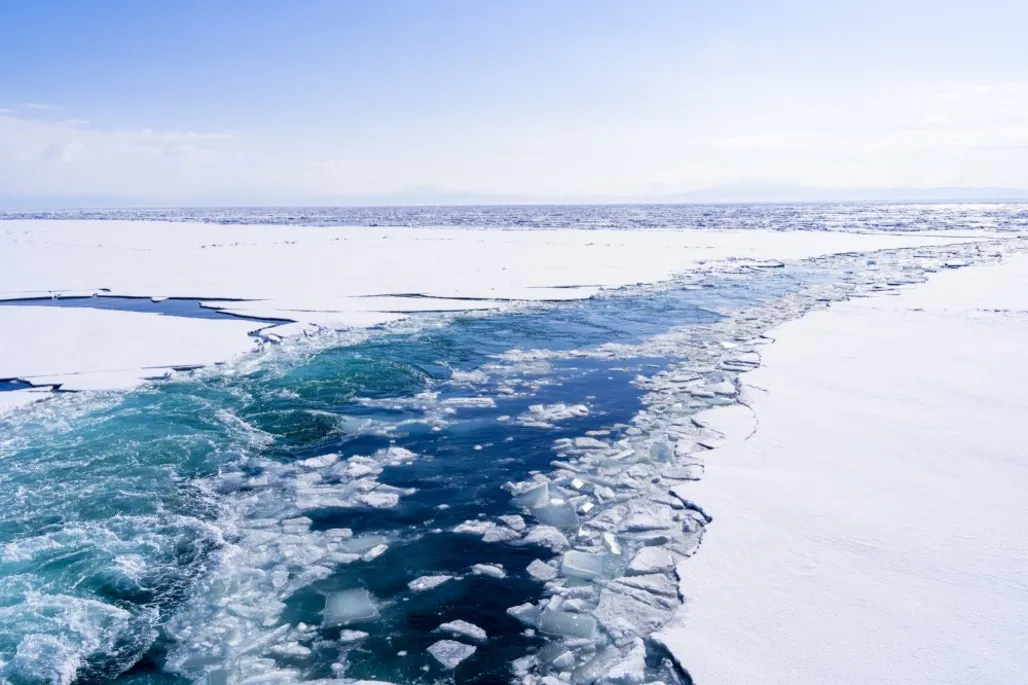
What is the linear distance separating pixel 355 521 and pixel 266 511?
0.77 meters

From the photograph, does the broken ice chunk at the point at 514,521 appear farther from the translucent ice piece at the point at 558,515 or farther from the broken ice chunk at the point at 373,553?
the broken ice chunk at the point at 373,553

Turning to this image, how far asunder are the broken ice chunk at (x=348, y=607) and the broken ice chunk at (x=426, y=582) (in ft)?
0.91

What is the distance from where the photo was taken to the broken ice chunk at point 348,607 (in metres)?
3.76

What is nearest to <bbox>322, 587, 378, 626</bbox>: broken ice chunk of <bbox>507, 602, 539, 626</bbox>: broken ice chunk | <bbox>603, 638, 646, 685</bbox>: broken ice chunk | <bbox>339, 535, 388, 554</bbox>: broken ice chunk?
<bbox>339, 535, 388, 554</bbox>: broken ice chunk

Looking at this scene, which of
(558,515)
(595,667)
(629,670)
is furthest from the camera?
(558,515)

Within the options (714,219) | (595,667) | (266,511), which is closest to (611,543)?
(595,667)

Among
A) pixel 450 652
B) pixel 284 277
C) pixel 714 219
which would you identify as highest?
pixel 714 219

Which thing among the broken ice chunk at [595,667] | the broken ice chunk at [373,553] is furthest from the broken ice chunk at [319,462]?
the broken ice chunk at [595,667]

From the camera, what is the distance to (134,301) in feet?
47.5

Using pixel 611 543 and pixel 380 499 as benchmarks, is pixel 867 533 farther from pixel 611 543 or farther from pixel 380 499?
pixel 380 499

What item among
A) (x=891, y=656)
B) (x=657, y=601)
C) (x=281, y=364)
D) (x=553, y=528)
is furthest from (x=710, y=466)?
(x=281, y=364)

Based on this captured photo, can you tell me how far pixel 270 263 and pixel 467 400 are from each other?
16025 mm

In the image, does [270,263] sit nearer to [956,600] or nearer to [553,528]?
[553,528]

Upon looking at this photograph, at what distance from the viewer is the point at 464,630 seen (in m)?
3.64
